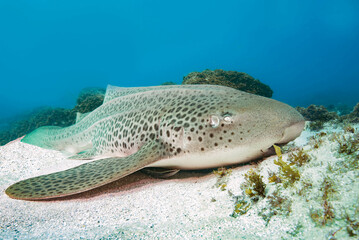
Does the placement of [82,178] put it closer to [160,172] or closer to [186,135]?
[160,172]

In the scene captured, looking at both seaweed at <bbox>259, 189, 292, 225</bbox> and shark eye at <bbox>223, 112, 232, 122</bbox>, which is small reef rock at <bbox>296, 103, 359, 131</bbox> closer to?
shark eye at <bbox>223, 112, 232, 122</bbox>

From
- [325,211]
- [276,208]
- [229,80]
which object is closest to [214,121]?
[276,208]

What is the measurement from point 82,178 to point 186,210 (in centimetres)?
187

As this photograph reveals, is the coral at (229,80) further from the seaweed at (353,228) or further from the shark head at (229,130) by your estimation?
the seaweed at (353,228)

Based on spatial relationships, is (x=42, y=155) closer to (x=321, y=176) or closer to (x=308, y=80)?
(x=321, y=176)

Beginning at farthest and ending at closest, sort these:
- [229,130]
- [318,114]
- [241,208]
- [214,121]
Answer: [318,114] → [214,121] → [229,130] → [241,208]

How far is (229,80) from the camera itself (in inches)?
343

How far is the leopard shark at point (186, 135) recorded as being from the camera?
9.21ft

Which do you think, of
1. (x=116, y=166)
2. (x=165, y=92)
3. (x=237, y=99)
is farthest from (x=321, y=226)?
(x=165, y=92)

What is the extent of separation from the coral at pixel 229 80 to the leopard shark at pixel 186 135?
3997mm

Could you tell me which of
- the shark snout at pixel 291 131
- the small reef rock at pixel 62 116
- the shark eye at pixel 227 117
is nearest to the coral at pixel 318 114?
the shark snout at pixel 291 131

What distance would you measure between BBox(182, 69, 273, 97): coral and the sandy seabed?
536 cm

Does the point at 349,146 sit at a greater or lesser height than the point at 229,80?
lesser

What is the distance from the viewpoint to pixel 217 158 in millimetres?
3039
